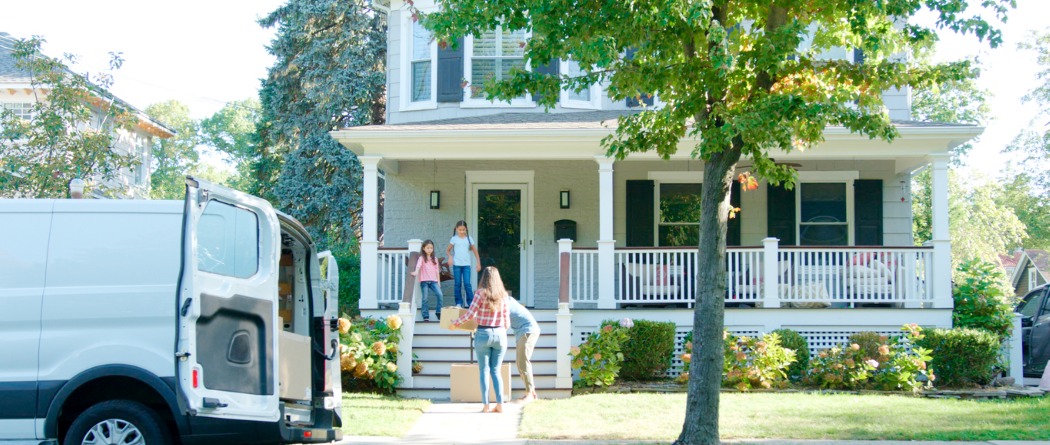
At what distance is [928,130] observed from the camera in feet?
42.2

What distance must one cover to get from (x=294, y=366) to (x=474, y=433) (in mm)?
2510

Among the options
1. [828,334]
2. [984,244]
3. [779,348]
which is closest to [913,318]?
[828,334]

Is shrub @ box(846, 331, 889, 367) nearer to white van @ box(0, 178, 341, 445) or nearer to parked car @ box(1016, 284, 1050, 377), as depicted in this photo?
parked car @ box(1016, 284, 1050, 377)

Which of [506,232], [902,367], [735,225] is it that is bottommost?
[902,367]

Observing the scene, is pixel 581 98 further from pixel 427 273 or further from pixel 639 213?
pixel 427 273

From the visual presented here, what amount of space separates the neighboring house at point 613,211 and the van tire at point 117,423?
6316 millimetres

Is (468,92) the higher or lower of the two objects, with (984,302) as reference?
higher

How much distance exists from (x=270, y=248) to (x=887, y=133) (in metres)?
5.25

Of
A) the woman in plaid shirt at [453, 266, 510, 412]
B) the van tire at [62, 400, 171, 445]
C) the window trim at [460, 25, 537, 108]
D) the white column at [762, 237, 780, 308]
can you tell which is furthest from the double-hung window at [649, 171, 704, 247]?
the van tire at [62, 400, 171, 445]

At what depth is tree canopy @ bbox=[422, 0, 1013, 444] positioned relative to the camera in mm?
7582

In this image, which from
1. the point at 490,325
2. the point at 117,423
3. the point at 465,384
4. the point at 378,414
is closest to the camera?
the point at 117,423

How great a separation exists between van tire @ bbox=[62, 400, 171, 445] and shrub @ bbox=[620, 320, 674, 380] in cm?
715

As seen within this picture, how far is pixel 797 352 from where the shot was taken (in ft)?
40.8

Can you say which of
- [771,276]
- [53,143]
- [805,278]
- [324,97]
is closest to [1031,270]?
[324,97]
